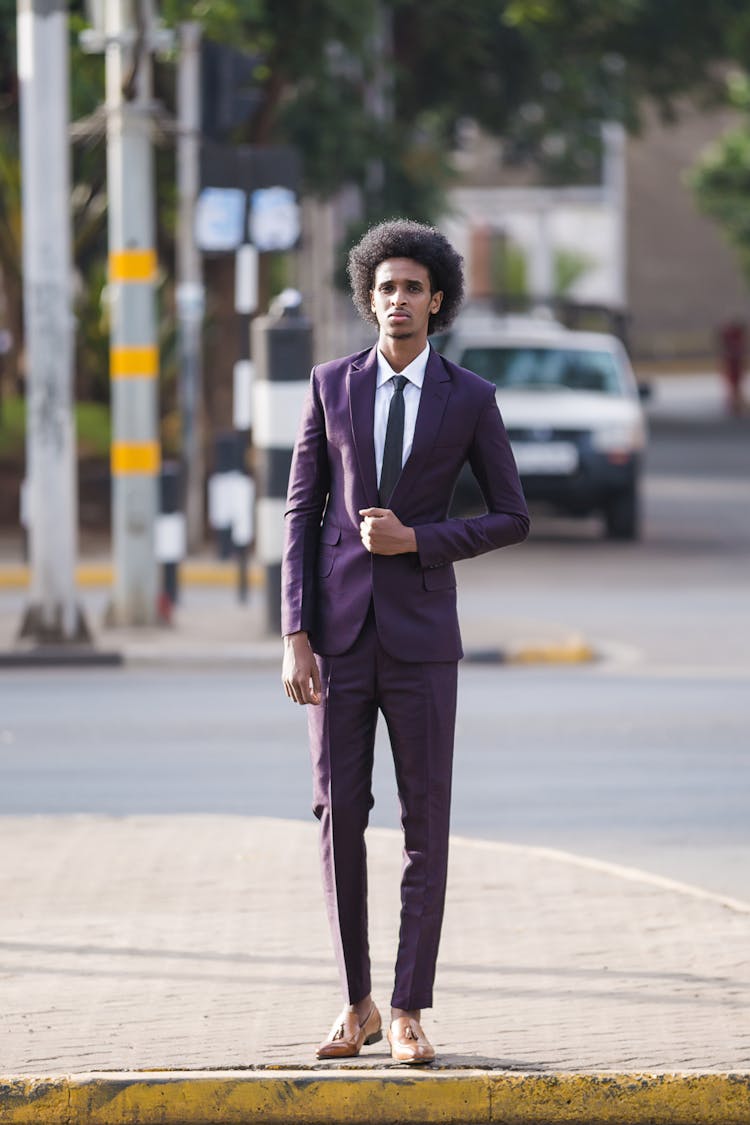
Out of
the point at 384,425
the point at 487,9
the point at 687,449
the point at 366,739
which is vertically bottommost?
the point at 687,449

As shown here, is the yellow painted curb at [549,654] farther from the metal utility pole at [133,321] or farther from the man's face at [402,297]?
the man's face at [402,297]

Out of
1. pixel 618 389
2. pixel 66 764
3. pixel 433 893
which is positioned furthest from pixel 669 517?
pixel 433 893

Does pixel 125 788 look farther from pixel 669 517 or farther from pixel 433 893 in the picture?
pixel 669 517

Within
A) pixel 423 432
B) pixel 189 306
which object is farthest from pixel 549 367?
pixel 423 432

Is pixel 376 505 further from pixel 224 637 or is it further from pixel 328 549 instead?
pixel 224 637

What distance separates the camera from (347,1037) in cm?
530

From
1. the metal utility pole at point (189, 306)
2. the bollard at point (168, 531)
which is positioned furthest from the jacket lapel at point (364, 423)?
the metal utility pole at point (189, 306)

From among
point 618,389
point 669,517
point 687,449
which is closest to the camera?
point 618,389

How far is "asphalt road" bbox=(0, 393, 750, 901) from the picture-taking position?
28.8 ft

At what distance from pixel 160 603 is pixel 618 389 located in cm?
778

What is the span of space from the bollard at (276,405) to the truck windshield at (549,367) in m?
7.89

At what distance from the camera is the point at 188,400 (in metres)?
20.3

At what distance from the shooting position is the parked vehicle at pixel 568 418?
21.0 metres

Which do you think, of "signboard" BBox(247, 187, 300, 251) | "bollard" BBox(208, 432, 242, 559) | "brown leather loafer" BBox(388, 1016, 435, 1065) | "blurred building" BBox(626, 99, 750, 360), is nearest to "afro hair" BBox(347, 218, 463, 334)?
"brown leather loafer" BBox(388, 1016, 435, 1065)
